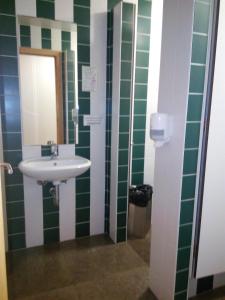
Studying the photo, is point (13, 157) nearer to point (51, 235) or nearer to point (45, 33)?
point (51, 235)

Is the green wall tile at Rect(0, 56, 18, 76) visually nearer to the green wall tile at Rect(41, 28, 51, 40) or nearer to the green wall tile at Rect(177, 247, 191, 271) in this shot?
the green wall tile at Rect(41, 28, 51, 40)

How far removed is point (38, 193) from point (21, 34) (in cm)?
140

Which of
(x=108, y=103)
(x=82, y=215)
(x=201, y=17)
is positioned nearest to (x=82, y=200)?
(x=82, y=215)

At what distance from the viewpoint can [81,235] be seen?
2574 millimetres

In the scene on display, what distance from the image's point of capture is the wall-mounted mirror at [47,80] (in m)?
2.09

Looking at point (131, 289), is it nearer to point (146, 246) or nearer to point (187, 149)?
point (146, 246)

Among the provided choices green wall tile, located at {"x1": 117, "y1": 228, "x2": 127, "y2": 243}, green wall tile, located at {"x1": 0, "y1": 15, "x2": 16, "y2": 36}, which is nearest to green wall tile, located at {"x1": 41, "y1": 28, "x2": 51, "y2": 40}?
green wall tile, located at {"x1": 0, "y1": 15, "x2": 16, "y2": 36}

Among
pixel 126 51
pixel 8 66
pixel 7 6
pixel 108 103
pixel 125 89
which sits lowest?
pixel 108 103

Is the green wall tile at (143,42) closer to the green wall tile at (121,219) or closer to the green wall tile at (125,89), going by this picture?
the green wall tile at (125,89)

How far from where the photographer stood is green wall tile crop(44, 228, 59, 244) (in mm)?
2420

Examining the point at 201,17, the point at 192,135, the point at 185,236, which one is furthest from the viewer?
the point at 185,236

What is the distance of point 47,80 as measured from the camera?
7.21 ft

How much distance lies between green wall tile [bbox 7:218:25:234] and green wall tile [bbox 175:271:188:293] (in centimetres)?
145

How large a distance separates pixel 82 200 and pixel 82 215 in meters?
0.16
